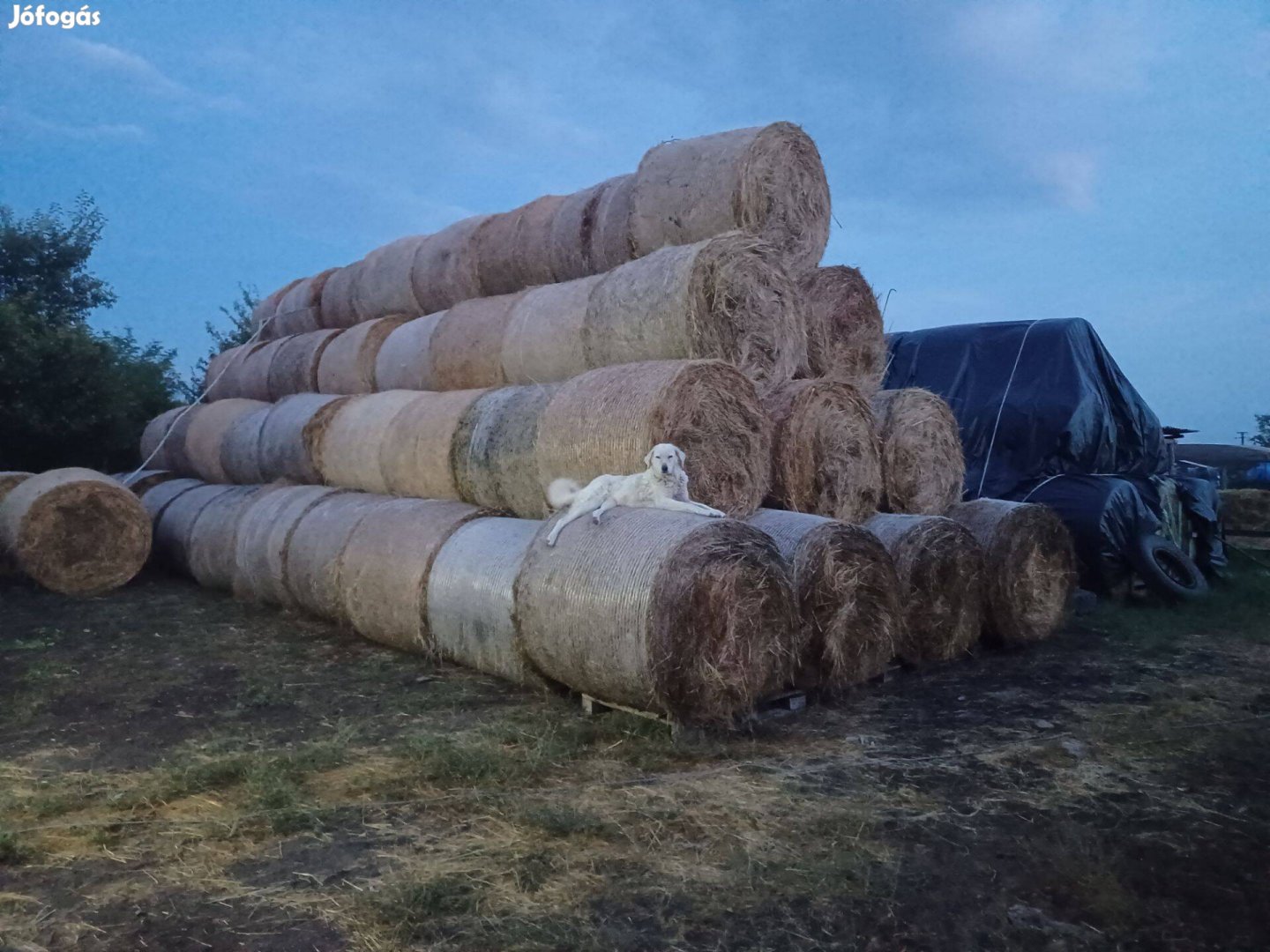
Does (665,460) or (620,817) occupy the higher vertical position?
(665,460)

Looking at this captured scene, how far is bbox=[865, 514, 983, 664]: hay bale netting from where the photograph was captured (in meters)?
6.46

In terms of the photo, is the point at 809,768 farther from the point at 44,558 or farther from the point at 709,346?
the point at 44,558

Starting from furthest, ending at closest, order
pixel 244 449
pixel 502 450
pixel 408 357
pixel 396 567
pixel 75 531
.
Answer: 1. pixel 244 449
2. pixel 75 531
3. pixel 408 357
4. pixel 396 567
5. pixel 502 450

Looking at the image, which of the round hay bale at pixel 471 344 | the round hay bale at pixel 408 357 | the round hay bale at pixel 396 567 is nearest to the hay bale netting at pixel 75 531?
the round hay bale at pixel 408 357

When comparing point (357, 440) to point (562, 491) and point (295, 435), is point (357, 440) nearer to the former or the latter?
point (295, 435)

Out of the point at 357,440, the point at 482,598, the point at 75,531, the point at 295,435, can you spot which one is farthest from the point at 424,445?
the point at 75,531

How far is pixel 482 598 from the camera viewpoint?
244 inches

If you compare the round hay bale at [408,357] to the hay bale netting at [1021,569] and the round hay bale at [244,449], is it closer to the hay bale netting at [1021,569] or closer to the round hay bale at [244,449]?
the round hay bale at [244,449]

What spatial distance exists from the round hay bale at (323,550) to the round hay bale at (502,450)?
1.01 meters

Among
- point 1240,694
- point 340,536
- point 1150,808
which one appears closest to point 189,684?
point 340,536

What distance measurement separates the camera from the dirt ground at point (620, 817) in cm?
311

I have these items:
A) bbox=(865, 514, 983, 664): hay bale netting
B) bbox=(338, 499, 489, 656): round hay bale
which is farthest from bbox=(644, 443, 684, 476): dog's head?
bbox=(338, 499, 489, 656): round hay bale

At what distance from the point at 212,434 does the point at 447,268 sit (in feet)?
13.2

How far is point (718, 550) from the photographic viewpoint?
16.4ft
